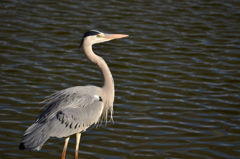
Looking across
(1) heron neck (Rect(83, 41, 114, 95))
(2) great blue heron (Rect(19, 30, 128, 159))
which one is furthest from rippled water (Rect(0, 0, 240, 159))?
(1) heron neck (Rect(83, 41, 114, 95))

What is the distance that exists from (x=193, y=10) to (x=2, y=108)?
7495 mm

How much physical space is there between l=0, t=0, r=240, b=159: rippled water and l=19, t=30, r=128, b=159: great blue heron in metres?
0.54

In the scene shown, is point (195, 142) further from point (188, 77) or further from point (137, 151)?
point (188, 77)

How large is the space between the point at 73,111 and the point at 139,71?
147 inches

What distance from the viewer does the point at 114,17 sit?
13008 millimetres

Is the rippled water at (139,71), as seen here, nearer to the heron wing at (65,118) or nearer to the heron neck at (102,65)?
the heron wing at (65,118)

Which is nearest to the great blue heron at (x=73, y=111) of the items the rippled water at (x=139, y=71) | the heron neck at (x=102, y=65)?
the heron neck at (x=102, y=65)

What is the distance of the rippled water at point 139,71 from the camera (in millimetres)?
6790

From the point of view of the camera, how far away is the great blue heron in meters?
5.82

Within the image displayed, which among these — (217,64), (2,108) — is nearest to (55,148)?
(2,108)

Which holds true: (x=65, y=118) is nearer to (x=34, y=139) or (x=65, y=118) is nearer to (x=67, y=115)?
(x=67, y=115)

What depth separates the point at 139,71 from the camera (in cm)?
968

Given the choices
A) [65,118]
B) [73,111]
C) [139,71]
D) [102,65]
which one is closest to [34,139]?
[65,118]

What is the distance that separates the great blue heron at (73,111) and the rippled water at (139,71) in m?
0.54
